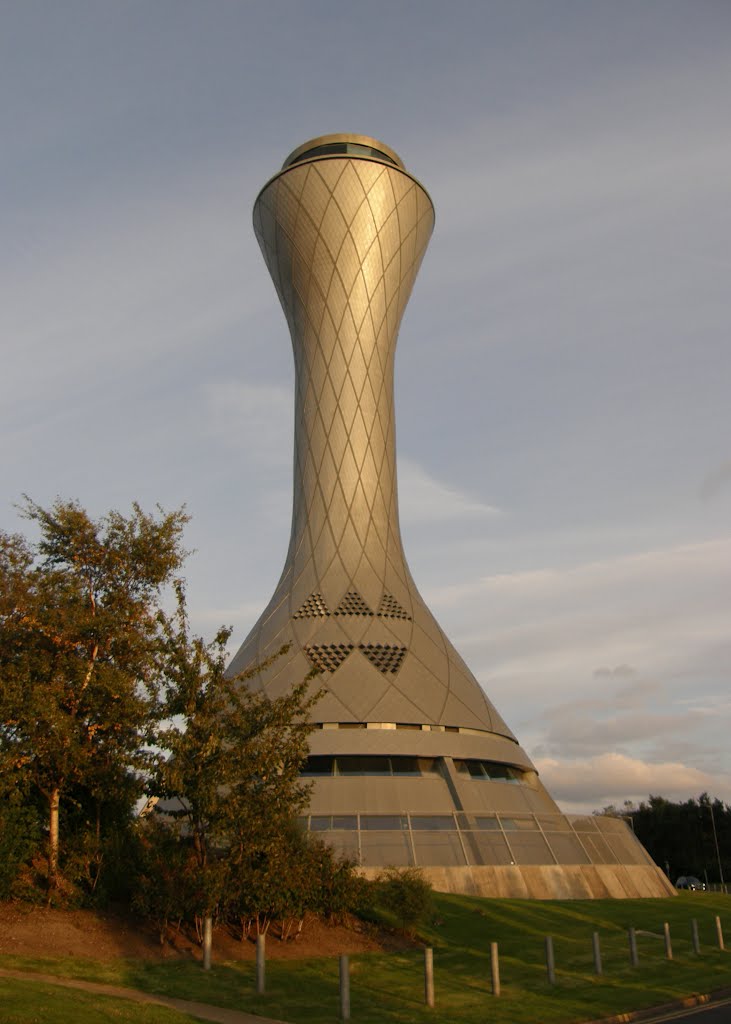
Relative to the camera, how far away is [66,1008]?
12.6 m

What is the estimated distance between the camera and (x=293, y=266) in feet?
177

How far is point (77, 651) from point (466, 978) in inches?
426

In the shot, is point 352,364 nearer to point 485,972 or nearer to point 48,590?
point 48,590

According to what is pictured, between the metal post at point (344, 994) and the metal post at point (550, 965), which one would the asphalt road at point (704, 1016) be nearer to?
the metal post at point (550, 965)

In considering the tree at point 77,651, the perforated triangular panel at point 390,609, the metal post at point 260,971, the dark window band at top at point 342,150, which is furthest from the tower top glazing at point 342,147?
the metal post at point 260,971

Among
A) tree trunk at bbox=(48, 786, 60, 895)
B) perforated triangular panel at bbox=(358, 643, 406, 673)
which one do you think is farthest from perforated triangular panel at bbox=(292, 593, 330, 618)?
tree trunk at bbox=(48, 786, 60, 895)

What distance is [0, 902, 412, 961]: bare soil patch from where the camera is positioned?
16.9 meters

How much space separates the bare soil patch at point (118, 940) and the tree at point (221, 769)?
96 cm

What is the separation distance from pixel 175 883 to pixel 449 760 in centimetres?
2154

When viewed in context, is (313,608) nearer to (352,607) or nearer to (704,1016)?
(352,607)

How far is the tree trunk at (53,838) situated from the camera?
18.7 m

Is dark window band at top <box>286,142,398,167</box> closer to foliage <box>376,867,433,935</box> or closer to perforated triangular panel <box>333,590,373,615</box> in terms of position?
perforated triangular panel <box>333,590,373,615</box>

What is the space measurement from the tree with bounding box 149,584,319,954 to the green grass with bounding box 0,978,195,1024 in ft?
12.8

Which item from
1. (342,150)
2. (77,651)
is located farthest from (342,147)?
(77,651)
